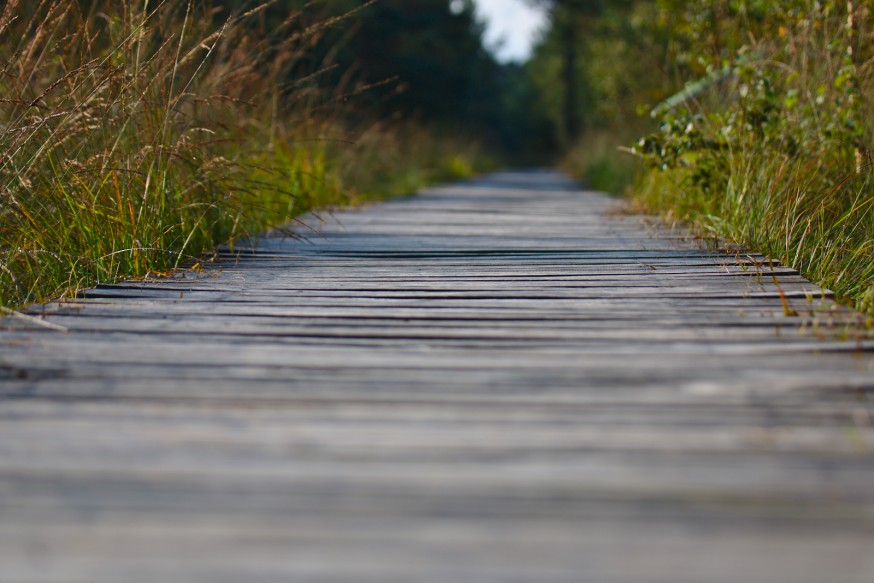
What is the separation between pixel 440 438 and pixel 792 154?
2.82 m

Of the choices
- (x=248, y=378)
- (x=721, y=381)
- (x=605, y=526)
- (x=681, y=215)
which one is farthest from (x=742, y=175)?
(x=605, y=526)

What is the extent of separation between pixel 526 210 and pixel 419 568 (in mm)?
4620

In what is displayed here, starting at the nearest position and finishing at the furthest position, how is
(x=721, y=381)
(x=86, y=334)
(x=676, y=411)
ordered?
(x=676, y=411) → (x=721, y=381) → (x=86, y=334)

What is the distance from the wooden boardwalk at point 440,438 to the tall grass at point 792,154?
29.0 inches

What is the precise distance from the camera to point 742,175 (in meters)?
3.36

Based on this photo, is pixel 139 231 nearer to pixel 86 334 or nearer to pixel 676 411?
pixel 86 334

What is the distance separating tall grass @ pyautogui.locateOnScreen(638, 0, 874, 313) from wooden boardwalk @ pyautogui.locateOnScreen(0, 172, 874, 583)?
2.41 feet

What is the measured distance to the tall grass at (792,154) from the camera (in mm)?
2891

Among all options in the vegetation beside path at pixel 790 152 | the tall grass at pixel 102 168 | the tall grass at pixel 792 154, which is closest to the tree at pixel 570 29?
the vegetation beside path at pixel 790 152

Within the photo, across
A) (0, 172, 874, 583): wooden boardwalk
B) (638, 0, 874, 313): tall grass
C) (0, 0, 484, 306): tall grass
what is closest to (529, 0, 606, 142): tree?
(638, 0, 874, 313): tall grass

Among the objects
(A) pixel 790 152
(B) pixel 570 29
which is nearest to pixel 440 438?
(A) pixel 790 152

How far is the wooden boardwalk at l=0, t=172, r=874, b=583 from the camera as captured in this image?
942mm

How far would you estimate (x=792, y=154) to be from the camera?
3.55m

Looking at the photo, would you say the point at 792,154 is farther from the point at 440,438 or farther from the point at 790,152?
the point at 440,438
